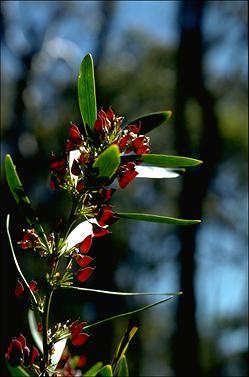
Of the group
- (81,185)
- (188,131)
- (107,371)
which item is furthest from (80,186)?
(188,131)

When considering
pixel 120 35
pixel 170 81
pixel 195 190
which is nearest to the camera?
pixel 195 190

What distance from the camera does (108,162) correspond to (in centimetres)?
32

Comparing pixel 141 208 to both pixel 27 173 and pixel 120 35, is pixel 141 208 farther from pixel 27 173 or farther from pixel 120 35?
pixel 120 35

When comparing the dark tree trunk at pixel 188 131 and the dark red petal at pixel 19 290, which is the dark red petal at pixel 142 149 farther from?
the dark tree trunk at pixel 188 131

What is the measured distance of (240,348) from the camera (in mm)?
7754

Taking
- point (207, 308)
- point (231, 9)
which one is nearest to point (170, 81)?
point (231, 9)

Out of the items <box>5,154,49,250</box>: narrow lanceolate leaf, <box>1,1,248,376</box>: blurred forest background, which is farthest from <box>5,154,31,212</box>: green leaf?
<box>1,1,248,376</box>: blurred forest background

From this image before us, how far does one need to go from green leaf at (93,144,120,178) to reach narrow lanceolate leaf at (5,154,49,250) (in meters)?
0.05

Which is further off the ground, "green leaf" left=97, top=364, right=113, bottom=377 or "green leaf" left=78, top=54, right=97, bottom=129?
"green leaf" left=78, top=54, right=97, bottom=129

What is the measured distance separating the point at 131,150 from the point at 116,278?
25.7 feet

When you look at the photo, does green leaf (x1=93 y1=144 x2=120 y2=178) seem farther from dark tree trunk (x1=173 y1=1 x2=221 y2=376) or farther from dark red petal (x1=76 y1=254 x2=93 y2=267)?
dark tree trunk (x1=173 y1=1 x2=221 y2=376)

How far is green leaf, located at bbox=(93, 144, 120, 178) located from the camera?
0.31m

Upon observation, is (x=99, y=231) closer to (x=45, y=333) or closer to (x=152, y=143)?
(x=45, y=333)

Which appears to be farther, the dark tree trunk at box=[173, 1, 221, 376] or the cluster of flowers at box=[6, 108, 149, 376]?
the dark tree trunk at box=[173, 1, 221, 376]
